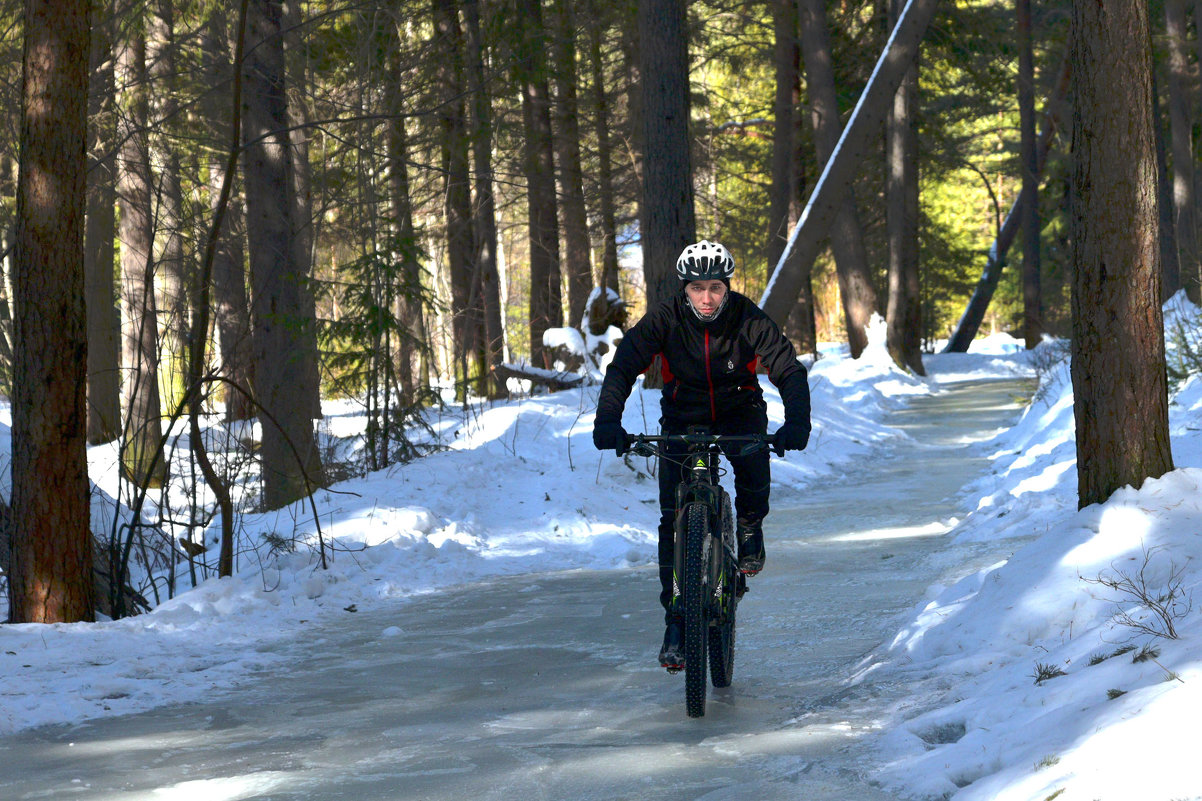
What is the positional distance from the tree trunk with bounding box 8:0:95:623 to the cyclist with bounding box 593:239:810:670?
3.69 metres

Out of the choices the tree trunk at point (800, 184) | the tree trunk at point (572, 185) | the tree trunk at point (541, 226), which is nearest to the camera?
the tree trunk at point (541, 226)

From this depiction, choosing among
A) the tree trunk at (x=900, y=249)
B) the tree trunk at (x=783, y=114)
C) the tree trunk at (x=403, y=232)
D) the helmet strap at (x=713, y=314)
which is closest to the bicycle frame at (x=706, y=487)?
the helmet strap at (x=713, y=314)

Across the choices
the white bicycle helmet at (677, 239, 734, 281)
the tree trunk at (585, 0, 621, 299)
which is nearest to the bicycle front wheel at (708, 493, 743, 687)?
the white bicycle helmet at (677, 239, 734, 281)

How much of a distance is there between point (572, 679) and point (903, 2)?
88.1ft

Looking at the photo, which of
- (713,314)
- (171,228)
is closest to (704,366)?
(713,314)

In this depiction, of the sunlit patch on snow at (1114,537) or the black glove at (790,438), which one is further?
the sunlit patch on snow at (1114,537)

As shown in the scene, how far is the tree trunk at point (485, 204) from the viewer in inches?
691

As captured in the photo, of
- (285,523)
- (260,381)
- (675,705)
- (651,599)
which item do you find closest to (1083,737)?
(675,705)

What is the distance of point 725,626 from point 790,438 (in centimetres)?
102

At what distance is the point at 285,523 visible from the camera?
10680 mm

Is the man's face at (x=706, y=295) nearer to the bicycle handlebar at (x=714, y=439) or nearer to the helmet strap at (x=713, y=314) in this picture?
the helmet strap at (x=713, y=314)

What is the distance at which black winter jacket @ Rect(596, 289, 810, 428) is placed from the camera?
6.18 m

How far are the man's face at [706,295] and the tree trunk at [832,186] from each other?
13.5m

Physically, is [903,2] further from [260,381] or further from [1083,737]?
[1083,737]
